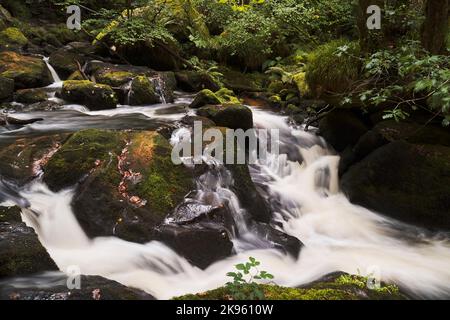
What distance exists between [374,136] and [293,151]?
6.06 feet

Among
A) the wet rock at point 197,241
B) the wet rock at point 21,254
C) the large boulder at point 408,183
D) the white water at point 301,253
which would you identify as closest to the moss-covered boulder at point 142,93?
the white water at point 301,253

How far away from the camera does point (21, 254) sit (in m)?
3.42

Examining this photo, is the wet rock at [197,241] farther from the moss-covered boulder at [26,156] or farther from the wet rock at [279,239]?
the moss-covered boulder at [26,156]

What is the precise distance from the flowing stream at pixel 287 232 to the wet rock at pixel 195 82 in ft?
11.7

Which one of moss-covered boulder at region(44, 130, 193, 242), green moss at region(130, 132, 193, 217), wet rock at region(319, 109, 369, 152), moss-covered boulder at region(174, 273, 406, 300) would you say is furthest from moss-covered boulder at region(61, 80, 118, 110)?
moss-covered boulder at region(174, 273, 406, 300)

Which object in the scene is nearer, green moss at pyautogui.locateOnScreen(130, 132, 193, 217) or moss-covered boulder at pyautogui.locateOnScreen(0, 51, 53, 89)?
green moss at pyautogui.locateOnScreen(130, 132, 193, 217)

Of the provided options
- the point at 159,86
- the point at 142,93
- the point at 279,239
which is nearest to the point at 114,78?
the point at 142,93

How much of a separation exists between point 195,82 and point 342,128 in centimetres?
553

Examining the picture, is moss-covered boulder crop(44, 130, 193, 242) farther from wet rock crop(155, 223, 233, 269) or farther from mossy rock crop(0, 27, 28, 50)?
mossy rock crop(0, 27, 28, 50)

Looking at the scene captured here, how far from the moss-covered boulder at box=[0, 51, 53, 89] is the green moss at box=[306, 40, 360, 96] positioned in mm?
7007

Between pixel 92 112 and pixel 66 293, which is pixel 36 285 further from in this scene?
pixel 92 112

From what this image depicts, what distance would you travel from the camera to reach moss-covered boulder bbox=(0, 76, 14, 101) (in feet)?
29.7

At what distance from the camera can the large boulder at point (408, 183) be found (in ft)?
20.8

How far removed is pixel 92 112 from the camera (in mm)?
9266
